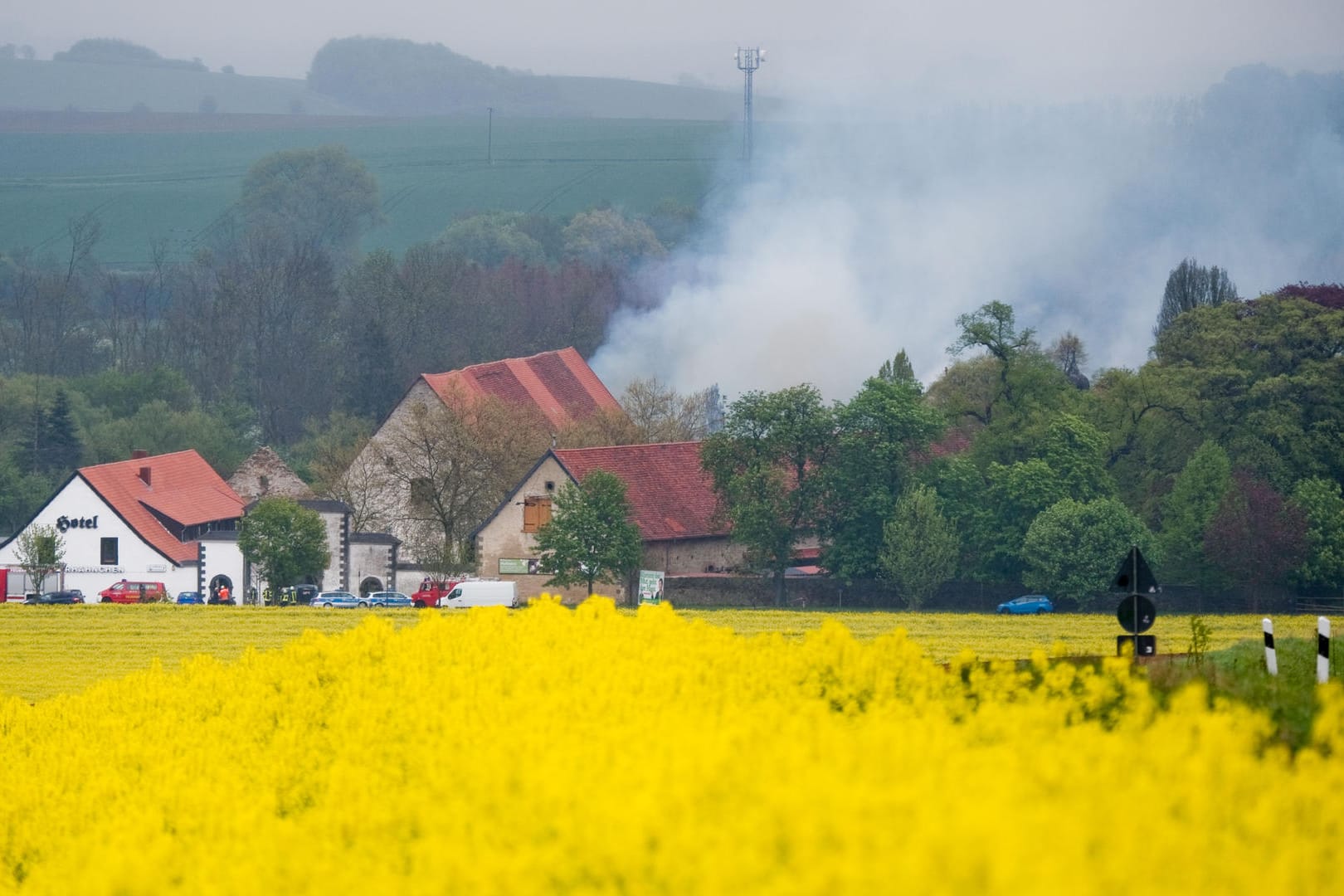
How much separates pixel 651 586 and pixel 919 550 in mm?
8264

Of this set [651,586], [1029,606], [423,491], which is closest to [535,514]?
[423,491]

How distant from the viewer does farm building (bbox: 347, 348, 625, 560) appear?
72.9 m

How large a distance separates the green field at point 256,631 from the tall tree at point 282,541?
12.6 m

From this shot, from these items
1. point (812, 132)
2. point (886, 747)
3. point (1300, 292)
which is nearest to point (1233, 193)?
point (812, 132)

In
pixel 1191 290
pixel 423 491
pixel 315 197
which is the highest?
pixel 315 197

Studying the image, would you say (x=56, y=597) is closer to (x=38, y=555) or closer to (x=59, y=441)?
(x=38, y=555)

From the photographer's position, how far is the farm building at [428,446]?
7288 centimetres

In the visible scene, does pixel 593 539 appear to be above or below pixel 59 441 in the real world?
below

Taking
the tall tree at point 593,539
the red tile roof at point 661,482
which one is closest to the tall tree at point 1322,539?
Answer: the red tile roof at point 661,482

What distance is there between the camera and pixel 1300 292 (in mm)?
76812

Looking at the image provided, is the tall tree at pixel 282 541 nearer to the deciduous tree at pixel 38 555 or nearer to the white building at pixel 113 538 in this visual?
the white building at pixel 113 538

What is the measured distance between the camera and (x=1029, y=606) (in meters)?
53.9

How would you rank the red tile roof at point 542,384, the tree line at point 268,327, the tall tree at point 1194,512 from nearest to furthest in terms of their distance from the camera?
the tall tree at point 1194,512
the red tile roof at point 542,384
the tree line at point 268,327

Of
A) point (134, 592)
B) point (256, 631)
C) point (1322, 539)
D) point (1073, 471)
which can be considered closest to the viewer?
point (256, 631)
